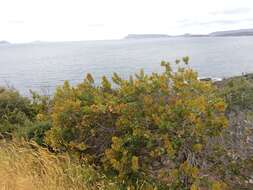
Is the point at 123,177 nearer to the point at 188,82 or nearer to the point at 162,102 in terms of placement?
the point at 162,102

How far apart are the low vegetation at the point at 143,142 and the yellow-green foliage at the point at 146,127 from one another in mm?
11

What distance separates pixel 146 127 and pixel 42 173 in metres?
1.31

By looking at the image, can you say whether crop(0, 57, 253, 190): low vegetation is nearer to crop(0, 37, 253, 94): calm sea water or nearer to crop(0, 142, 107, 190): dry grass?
crop(0, 142, 107, 190): dry grass

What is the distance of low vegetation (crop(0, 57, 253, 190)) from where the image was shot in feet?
13.7

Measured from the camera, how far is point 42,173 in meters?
4.34

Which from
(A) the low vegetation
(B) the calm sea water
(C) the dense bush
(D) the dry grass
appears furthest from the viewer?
(B) the calm sea water

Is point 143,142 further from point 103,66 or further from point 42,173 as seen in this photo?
point 103,66

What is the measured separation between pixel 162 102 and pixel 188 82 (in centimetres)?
45

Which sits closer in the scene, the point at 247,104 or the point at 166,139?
the point at 166,139

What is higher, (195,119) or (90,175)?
(195,119)

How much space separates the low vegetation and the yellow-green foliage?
0.04 ft

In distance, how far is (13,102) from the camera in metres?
8.95

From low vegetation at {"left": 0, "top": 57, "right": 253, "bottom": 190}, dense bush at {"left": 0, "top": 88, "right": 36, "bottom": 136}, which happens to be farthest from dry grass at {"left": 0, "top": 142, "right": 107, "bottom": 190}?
dense bush at {"left": 0, "top": 88, "right": 36, "bottom": 136}

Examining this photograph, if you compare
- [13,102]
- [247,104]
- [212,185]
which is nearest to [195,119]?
[212,185]
